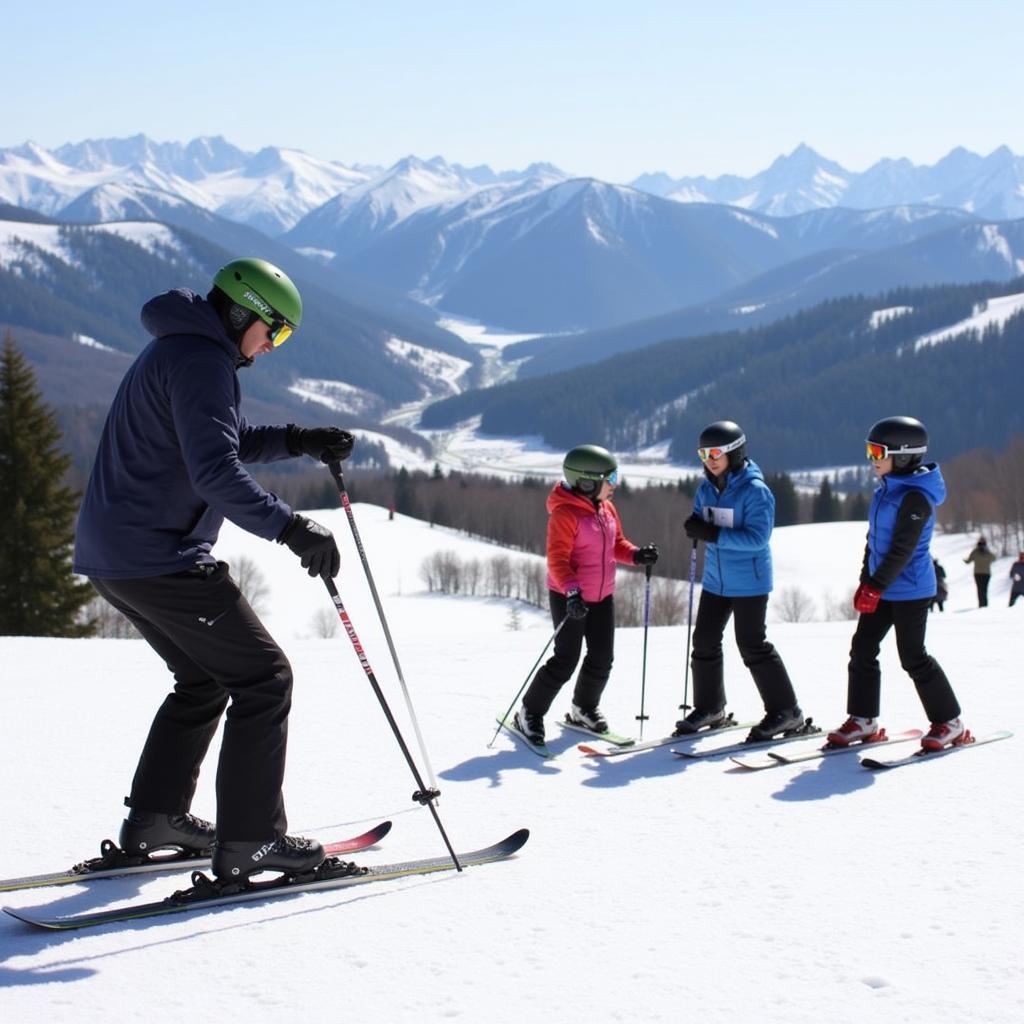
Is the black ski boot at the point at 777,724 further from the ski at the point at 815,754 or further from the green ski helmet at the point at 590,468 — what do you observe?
the green ski helmet at the point at 590,468

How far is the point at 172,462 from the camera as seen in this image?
3.72 metres

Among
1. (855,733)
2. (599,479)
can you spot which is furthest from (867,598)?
(599,479)

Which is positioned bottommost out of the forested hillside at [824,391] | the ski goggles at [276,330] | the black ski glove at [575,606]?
the black ski glove at [575,606]

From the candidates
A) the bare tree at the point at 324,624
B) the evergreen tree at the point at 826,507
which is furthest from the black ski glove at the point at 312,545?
the evergreen tree at the point at 826,507

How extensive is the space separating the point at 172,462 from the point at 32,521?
23.9m

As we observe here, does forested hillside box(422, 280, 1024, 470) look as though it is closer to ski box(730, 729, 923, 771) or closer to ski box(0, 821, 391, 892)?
ski box(730, 729, 923, 771)

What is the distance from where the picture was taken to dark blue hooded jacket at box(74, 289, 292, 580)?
3561mm

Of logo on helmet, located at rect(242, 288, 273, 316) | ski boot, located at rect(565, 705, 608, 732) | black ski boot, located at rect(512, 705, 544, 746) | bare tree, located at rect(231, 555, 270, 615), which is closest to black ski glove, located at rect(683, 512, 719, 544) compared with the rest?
ski boot, located at rect(565, 705, 608, 732)

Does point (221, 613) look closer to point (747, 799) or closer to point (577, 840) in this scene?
point (577, 840)

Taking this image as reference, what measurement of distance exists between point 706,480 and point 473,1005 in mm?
4183

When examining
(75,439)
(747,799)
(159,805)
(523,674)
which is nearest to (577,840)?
(747,799)

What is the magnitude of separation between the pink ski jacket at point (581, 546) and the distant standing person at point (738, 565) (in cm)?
54

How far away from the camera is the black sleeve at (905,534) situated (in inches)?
226

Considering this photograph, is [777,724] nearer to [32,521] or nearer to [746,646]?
[746,646]
